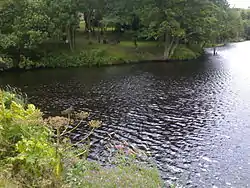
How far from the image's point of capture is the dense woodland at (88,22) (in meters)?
45.0

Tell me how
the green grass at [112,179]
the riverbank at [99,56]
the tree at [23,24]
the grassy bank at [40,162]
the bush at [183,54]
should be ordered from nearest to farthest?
1. the grassy bank at [40,162]
2. the green grass at [112,179]
3. the tree at [23,24]
4. the riverbank at [99,56]
5. the bush at [183,54]


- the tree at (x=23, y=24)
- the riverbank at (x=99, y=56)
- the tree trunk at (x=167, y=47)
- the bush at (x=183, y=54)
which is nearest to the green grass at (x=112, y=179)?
the tree at (x=23, y=24)

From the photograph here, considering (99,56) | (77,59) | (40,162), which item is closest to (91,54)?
(99,56)

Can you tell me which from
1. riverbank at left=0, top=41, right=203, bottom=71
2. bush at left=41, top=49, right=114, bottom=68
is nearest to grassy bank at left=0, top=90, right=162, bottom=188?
riverbank at left=0, top=41, right=203, bottom=71

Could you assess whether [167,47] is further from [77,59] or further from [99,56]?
[77,59]

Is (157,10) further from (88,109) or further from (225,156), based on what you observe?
(225,156)

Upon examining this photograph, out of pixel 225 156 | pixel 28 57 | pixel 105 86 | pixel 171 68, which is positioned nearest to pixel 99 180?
pixel 225 156

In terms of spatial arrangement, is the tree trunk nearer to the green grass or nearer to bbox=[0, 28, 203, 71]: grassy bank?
bbox=[0, 28, 203, 71]: grassy bank

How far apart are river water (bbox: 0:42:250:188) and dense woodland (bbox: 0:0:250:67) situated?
18.1 feet

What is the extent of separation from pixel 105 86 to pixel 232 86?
14.2 m

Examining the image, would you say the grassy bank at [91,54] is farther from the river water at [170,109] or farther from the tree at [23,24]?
the river water at [170,109]

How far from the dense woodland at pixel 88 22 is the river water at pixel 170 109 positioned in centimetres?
552

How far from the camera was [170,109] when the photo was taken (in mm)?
25547

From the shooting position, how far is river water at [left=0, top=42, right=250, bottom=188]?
618 inches
